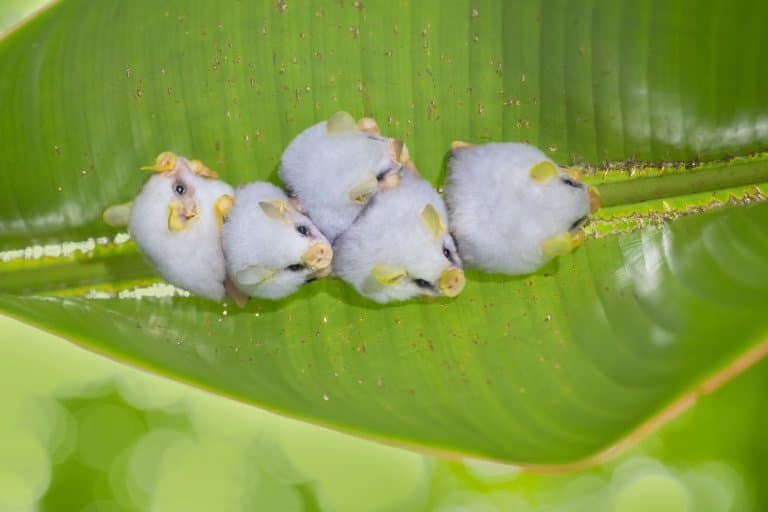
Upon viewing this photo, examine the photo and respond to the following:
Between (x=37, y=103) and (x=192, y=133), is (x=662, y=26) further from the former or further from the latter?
(x=37, y=103)

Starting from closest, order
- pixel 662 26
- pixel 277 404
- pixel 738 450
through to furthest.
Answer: pixel 277 404 → pixel 662 26 → pixel 738 450

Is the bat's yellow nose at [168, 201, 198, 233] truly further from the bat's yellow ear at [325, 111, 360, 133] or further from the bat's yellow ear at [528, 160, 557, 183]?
the bat's yellow ear at [528, 160, 557, 183]

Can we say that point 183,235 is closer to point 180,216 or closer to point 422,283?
point 180,216

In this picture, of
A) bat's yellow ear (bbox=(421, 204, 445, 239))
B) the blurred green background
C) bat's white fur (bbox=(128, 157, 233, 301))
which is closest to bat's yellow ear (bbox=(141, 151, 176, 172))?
bat's white fur (bbox=(128, 157, 233, 301))

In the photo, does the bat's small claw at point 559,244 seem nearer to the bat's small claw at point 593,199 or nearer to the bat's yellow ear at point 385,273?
the bat's small claw at point 593,199

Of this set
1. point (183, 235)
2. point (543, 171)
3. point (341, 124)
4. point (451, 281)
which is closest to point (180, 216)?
point (183, 235)

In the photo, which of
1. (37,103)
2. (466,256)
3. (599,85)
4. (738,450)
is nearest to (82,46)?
(37,103)
